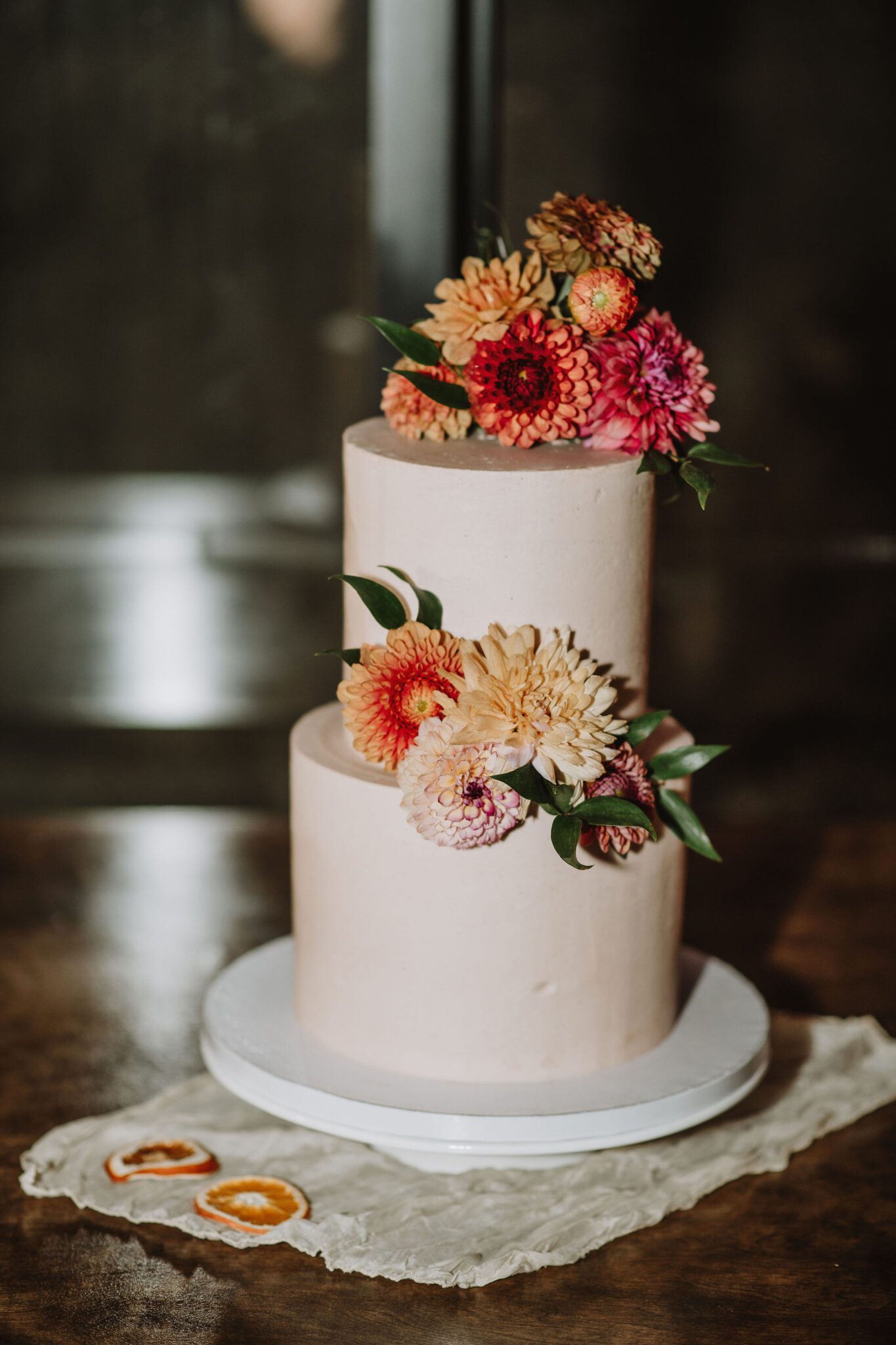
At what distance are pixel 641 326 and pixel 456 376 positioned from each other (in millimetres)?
157

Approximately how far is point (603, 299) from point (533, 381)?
0.08 m

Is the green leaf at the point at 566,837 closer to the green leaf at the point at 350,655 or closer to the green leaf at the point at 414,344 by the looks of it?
the green leaf at the point at 350,655

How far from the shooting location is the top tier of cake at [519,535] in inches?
45.4

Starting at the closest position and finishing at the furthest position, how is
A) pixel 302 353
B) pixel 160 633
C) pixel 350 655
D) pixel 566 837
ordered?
1. pixel 566 837
2. pixel 350 655
3. pixel 160 633
4. pixel 302 353

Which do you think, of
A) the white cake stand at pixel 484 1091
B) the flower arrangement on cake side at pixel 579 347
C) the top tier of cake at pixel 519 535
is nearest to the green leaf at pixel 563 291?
the flower arrangement on cake side at pixel 579 347

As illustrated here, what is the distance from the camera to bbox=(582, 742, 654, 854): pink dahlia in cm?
114

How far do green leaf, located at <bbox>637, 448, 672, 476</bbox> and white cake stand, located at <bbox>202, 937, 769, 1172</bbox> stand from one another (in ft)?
1.52

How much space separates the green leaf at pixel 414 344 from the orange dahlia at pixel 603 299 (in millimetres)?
126

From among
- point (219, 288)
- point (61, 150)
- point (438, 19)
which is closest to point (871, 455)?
point (219, 288)

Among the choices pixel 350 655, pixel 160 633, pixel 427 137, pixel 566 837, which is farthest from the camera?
pixel 160 633

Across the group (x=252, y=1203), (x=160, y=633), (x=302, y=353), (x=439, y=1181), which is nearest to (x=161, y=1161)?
(x=252, y=1203)

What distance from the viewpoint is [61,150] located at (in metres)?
4.90

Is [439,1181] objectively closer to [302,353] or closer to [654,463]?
[654,463]

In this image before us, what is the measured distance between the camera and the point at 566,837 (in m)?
1.09
